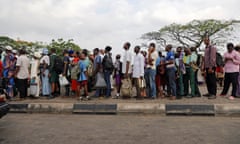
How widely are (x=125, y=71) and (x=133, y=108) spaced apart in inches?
60.8

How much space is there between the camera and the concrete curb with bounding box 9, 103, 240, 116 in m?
6.86

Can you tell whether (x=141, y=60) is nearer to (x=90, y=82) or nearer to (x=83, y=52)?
(x=83, y=52)

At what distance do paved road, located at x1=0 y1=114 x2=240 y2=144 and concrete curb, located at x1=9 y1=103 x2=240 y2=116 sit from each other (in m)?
0.40

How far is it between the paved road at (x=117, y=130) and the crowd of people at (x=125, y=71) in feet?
6.07

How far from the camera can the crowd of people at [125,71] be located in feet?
26.6

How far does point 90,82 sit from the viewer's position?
9859mm

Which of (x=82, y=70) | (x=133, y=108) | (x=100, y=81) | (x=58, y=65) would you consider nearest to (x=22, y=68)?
(x=58, y=65)

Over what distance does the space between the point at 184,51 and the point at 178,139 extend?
4310mm

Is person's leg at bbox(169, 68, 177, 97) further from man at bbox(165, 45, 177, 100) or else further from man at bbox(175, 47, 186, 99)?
man at bbox(175, 47, 186, 99)

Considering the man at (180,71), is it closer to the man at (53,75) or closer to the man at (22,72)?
the man at (53,75)

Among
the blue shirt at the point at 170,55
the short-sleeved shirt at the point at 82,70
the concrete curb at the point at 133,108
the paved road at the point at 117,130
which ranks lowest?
the paved road at the point at 117,130

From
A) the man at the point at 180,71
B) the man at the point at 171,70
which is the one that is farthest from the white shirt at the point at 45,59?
the man at the point at 180,71

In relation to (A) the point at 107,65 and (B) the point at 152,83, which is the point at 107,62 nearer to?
(A) the point at 107,65

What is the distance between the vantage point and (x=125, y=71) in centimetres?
830
